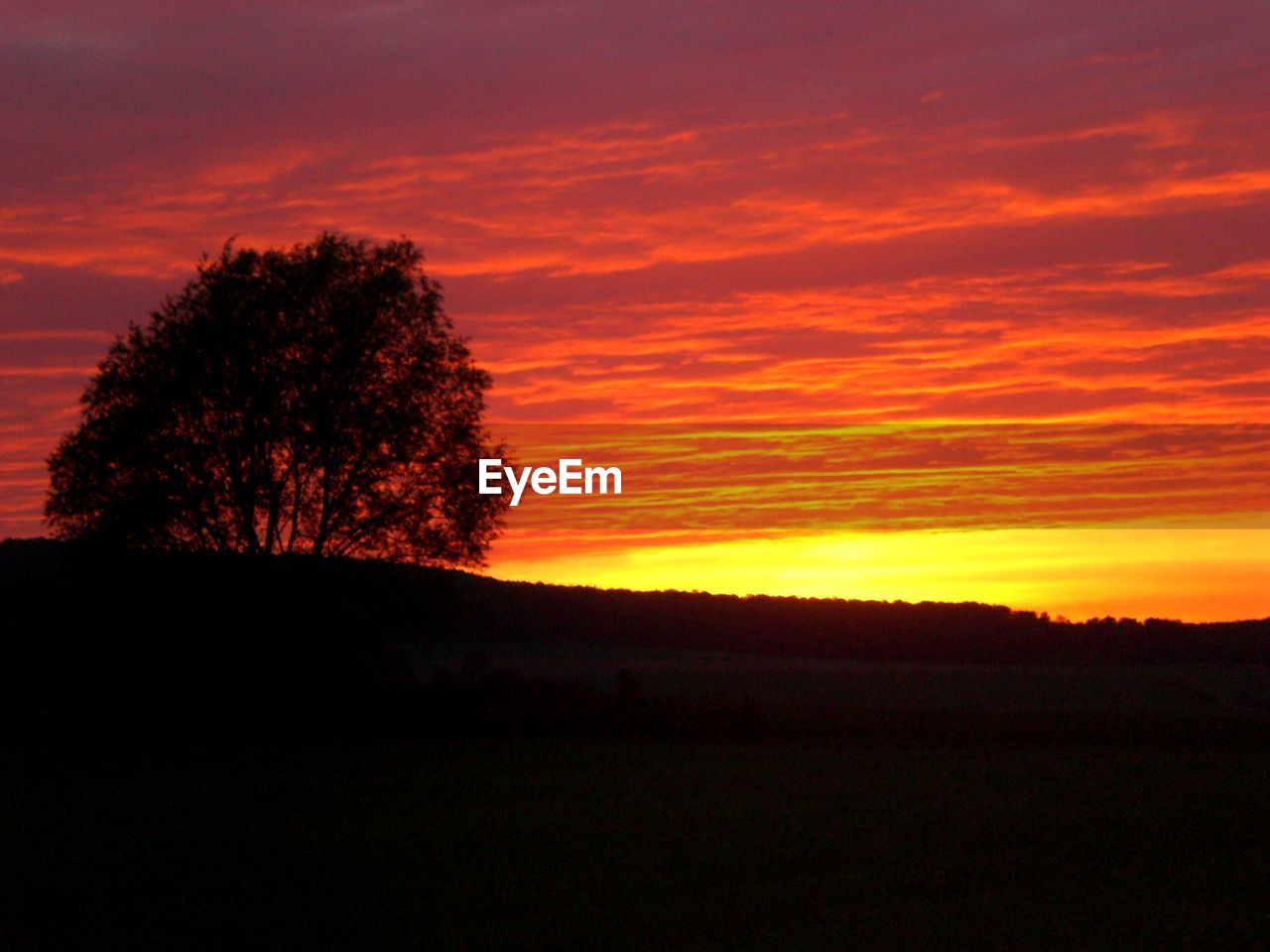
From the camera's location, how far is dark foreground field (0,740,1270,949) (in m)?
14.0

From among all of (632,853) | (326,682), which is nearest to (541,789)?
(632,853)

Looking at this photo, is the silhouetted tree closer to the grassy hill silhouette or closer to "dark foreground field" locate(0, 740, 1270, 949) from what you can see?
the grassy hill silhouette

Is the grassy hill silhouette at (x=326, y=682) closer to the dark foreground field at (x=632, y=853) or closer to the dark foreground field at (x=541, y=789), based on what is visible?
the dark foreground field at (x=541, y=789)

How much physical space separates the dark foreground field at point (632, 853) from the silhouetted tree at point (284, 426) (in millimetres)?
10413

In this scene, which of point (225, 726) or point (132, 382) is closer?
point (225, 726)

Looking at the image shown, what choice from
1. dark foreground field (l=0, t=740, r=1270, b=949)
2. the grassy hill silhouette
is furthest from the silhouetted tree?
dark foreground field (l=0, t=740, r=1270, b=949)

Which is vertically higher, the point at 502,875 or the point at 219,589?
the point at 219,589

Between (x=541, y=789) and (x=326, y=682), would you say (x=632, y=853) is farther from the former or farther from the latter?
(x=326, y=682)

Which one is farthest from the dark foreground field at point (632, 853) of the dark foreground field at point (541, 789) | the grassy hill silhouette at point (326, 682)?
the grassy hill silhouette at point (326, 682)

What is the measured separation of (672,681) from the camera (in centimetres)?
5197

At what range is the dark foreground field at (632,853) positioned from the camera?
14031mm

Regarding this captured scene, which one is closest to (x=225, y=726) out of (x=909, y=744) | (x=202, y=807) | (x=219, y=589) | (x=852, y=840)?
(x=219, y=589)

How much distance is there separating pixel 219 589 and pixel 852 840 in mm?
22307

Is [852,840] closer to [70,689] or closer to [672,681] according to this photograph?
[70,689]
